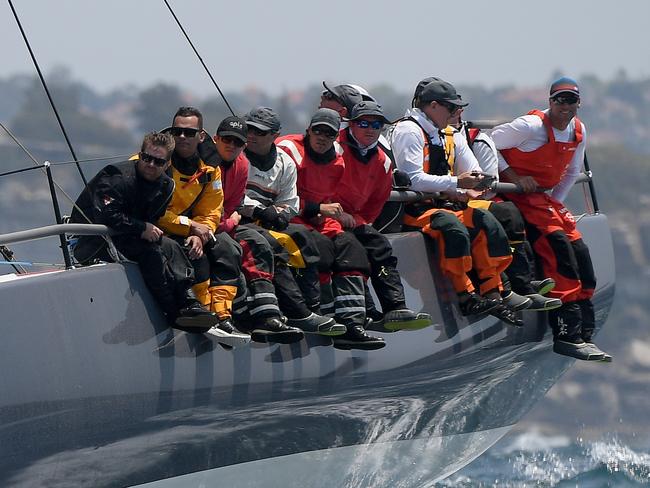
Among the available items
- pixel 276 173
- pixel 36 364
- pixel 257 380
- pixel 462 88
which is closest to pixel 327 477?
pixel 257 380

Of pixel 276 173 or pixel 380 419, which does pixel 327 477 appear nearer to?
pixel 380 419

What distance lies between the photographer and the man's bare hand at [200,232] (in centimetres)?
767

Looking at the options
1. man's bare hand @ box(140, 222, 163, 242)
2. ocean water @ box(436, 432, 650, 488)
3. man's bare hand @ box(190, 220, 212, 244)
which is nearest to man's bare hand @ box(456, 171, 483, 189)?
man's bare hand @ box(190, 220, 212, 244)

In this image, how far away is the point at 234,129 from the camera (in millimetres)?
7836

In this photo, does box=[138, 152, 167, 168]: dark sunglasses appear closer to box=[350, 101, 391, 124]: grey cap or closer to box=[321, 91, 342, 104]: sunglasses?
box=[350, 101, 391, 124]: grey cap

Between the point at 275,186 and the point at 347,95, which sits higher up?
the point at 347,95

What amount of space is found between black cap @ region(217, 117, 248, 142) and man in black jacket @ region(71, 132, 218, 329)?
49 cm

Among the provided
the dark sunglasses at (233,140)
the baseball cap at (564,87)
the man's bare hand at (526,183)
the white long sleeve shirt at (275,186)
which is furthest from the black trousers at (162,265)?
the baseball cap at (564,87)

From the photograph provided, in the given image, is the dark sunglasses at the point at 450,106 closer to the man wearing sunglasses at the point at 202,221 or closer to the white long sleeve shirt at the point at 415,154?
the white long sleeve shirt at the point at 415,154

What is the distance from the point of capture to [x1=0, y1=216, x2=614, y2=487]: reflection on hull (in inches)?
276

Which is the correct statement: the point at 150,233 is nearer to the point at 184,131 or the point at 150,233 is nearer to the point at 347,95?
the point at 184,131

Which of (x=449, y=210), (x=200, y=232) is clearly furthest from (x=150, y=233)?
(x=449, y=210)

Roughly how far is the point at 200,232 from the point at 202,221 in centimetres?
11

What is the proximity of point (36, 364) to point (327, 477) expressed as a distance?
2762mm
